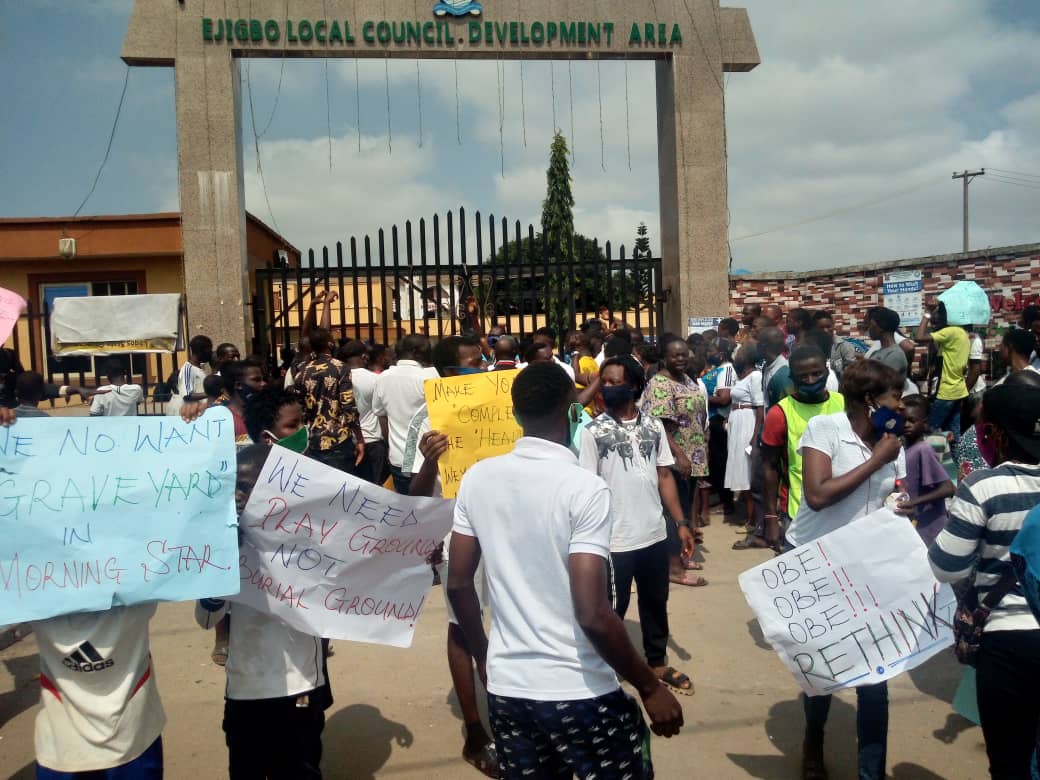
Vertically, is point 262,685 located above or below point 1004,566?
below

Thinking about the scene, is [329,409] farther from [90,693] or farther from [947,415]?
[947,415]

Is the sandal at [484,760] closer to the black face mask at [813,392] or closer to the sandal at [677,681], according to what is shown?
the sandal at [677,681]

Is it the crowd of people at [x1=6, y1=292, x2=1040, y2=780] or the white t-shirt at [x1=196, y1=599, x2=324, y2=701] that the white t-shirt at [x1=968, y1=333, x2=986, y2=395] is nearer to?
the crowd of people at [x1=6, y1=292, x2=1040, y2=780]

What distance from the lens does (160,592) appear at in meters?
2.76

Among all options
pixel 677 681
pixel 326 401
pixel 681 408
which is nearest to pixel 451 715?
pixel 677 681

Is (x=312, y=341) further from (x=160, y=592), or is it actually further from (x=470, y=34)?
(x=470, y=34)

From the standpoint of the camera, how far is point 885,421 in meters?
3.63

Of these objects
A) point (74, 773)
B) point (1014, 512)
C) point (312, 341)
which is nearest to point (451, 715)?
point (74, 773)

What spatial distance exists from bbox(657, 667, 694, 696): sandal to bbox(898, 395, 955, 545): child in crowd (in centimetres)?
155

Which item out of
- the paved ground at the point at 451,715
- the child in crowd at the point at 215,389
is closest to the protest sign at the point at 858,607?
the paved ground at the point at 451,715

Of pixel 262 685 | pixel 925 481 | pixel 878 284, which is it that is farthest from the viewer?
pixel 878 284

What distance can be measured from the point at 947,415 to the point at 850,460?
19.1 feet

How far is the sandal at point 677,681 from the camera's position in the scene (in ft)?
15.4

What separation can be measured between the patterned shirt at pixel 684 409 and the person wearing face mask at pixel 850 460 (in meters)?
3.13
